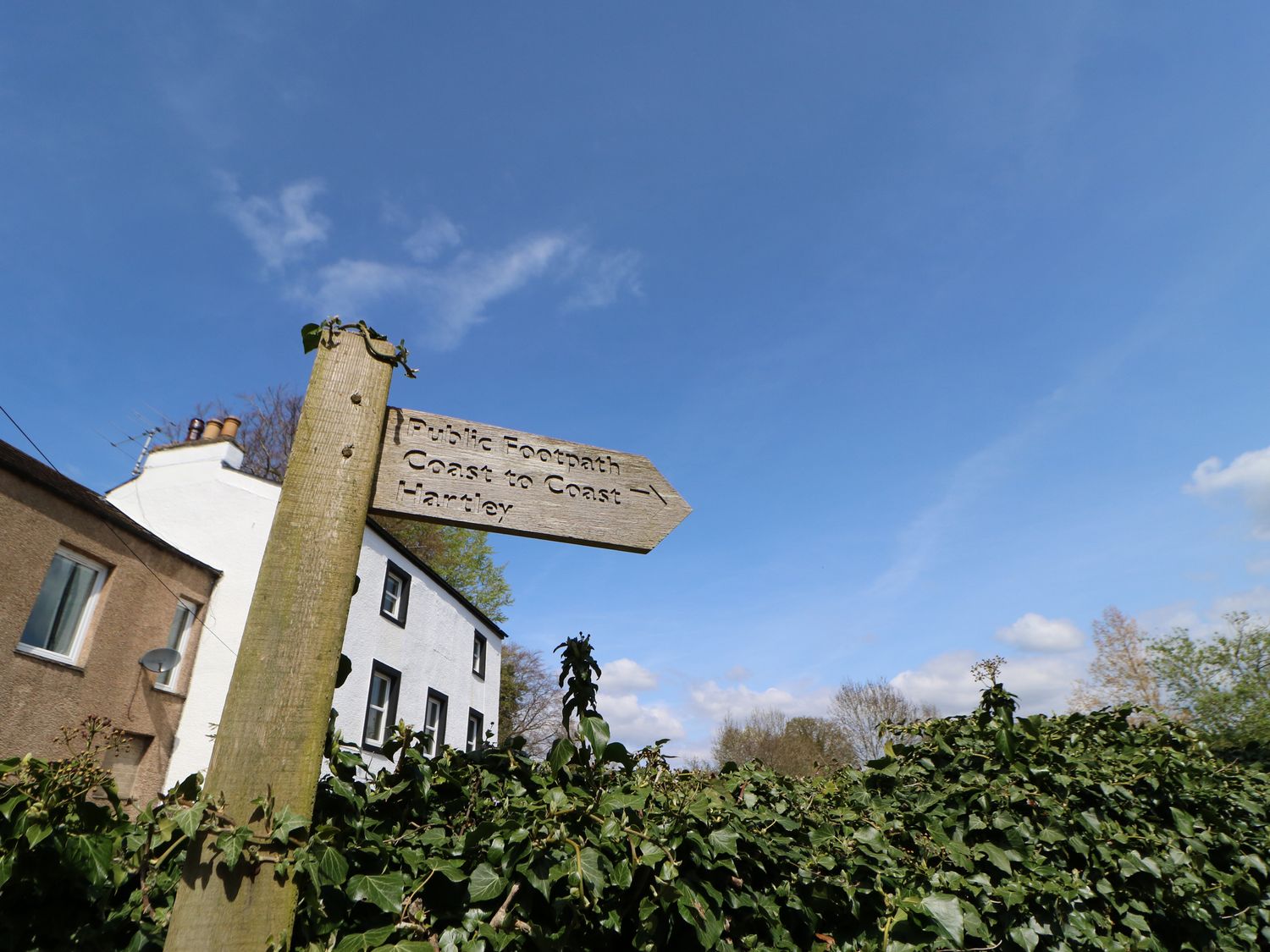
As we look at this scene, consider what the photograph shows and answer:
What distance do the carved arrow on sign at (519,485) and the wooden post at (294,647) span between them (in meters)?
0.13

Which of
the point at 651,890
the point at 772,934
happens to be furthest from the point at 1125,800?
the point at 651,890

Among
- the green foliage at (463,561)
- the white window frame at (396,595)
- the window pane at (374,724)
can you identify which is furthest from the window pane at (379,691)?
the green foliage at (463,561)

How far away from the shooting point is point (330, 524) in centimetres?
193

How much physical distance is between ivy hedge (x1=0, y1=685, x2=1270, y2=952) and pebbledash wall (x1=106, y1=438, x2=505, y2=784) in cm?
1167

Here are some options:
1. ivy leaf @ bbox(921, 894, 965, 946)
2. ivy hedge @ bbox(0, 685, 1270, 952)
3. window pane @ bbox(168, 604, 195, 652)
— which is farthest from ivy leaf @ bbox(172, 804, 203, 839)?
window pane @ bbox(168, 604, 195, 652)

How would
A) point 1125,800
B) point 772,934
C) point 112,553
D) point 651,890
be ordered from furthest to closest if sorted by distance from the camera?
point 112,553, point 1125,800, point 772,934, point 651,890

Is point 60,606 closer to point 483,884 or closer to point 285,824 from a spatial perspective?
point 285,824

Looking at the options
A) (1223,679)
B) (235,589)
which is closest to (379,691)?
(235,589)

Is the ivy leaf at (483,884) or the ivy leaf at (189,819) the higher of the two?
the ivy leaf at (189,819)

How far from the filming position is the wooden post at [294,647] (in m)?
1.51

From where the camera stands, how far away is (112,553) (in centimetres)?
1152

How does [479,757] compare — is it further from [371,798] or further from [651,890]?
[651,890]

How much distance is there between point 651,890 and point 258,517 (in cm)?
1501

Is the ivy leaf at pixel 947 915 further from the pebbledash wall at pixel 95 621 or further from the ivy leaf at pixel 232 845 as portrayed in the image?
the pebbledash wall at pixel 95 621
